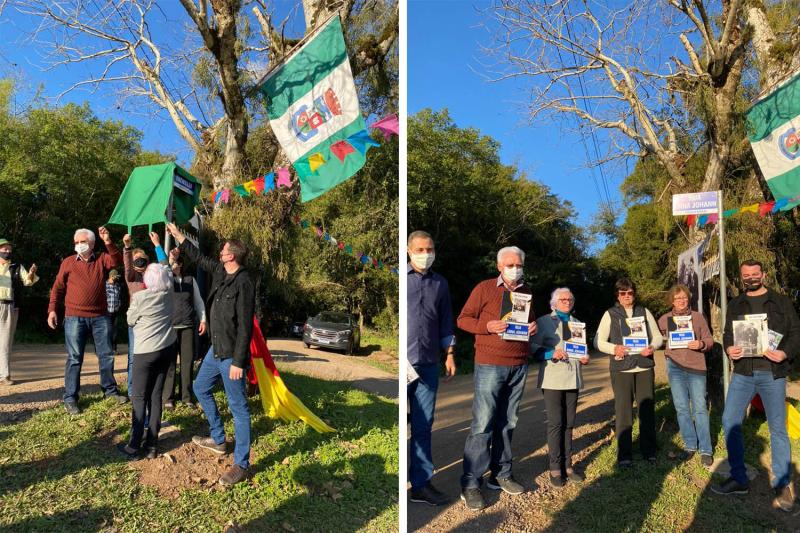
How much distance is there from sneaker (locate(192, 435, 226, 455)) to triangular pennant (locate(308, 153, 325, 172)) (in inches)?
64.1

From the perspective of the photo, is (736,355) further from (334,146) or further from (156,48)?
(156,48)

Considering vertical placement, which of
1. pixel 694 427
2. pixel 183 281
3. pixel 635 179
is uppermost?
pixel 635 179

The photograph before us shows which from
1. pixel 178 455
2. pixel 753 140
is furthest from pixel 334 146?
pixel 753 140

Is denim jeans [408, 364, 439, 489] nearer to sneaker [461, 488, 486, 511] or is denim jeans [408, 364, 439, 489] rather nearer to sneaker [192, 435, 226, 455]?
sneaker [461, 488, 486, 511]

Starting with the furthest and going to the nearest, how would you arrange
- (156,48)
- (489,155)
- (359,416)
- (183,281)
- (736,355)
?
(156,48) → (359,416) → (183,281) → (489,155) → (736,355)

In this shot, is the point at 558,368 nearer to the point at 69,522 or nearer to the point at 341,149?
the point at 341,149

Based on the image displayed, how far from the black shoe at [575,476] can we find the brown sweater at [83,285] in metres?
2.99

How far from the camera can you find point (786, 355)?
7.09 ft

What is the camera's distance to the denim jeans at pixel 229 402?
8.38ft

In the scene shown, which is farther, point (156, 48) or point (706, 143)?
point (156, 48)

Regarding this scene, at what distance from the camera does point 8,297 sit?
12.6 feet

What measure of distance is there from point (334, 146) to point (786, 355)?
244 cm

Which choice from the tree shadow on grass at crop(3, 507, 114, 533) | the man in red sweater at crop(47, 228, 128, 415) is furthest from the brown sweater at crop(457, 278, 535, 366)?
the man in red sweater at crop(47, 228, 128, 415)

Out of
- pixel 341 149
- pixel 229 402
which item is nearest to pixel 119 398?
pixel 229 402
